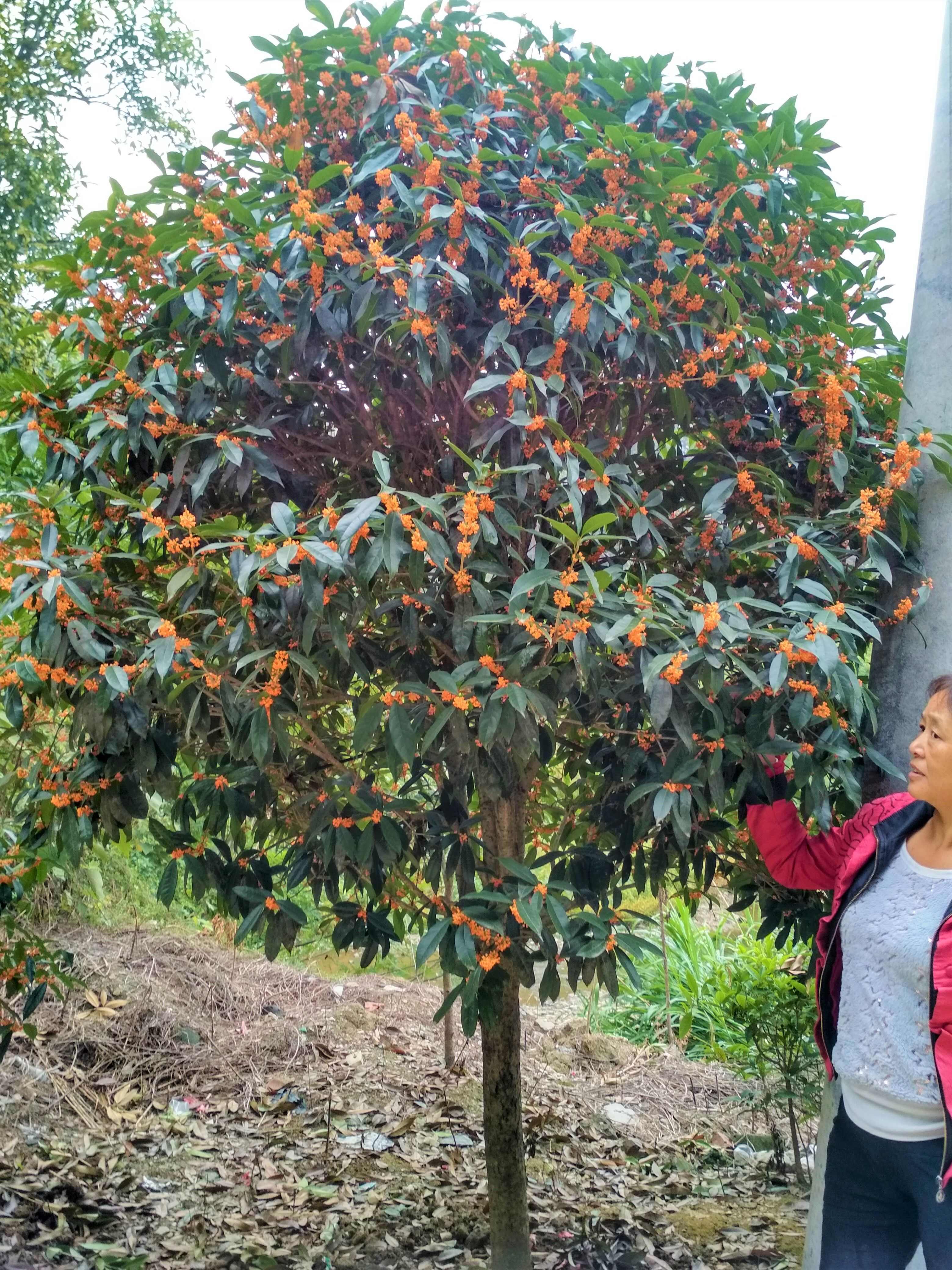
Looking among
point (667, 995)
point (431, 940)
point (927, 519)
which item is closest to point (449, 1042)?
point (667, 995)

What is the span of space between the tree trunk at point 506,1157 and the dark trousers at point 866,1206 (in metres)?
0.81

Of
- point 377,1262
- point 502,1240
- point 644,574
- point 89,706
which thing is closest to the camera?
point 89,706

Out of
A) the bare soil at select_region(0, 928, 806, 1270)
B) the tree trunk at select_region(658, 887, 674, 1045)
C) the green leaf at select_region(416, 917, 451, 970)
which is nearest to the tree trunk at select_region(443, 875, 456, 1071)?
the bare soil at select_region(0, 928, 806, 1270)

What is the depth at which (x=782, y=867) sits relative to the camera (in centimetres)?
175

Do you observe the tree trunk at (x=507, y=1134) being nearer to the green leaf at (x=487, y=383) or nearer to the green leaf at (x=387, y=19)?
the green leaf at (x=487, y=383)

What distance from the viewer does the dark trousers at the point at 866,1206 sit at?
1430 millimetres

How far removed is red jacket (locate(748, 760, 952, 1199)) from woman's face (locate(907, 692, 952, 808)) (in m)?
0.09

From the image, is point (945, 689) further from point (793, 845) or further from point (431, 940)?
point (431, 940)

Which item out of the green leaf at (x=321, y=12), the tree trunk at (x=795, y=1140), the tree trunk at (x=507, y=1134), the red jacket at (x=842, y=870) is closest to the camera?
the red jacket at (x=842, y=870)

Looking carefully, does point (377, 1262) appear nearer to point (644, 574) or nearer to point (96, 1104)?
point (96, 1104)

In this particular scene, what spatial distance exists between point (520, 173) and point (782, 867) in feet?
4.28

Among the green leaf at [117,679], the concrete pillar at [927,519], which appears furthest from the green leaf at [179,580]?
the concrete pillar at [927,519]

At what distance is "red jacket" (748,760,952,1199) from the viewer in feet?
4.29

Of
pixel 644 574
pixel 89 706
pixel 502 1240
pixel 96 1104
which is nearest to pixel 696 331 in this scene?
pixel 644 574
